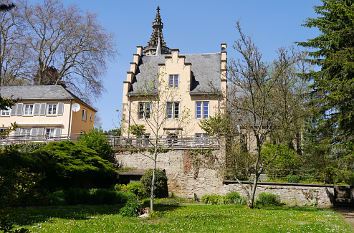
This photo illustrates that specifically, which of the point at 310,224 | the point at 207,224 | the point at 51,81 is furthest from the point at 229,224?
the point at 51,81

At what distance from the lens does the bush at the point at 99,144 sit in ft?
80.6

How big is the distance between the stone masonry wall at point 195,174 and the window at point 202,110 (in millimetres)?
8353

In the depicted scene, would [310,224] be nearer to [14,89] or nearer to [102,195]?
[102,195]

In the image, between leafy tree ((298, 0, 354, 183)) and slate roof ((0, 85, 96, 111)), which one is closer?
leafy tree ((298, 0, 354, 183))

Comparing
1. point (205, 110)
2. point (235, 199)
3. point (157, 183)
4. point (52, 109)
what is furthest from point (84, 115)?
point (235, 199)

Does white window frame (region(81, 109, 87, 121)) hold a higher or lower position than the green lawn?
higher

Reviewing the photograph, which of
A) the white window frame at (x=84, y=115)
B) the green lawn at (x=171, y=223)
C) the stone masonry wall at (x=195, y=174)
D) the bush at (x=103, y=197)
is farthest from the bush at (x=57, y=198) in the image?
the white window frame at (x=84, y=115)

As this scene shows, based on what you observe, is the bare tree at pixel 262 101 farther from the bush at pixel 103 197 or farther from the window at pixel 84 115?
the window at pixel 84 115

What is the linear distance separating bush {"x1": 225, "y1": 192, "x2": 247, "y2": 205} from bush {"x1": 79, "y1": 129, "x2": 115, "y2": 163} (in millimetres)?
10173

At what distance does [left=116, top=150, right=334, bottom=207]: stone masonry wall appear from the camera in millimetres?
21859

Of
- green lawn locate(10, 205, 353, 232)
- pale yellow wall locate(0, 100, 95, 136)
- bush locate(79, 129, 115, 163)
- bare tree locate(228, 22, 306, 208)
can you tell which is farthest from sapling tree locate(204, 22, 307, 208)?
pale yellow wall locate(0, 100, 95, 136)

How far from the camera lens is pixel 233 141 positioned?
2078cm

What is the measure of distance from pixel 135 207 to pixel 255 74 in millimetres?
10034

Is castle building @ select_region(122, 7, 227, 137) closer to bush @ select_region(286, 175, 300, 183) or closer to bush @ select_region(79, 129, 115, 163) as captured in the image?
bush @ select_region(79, 129, 115, 163)
